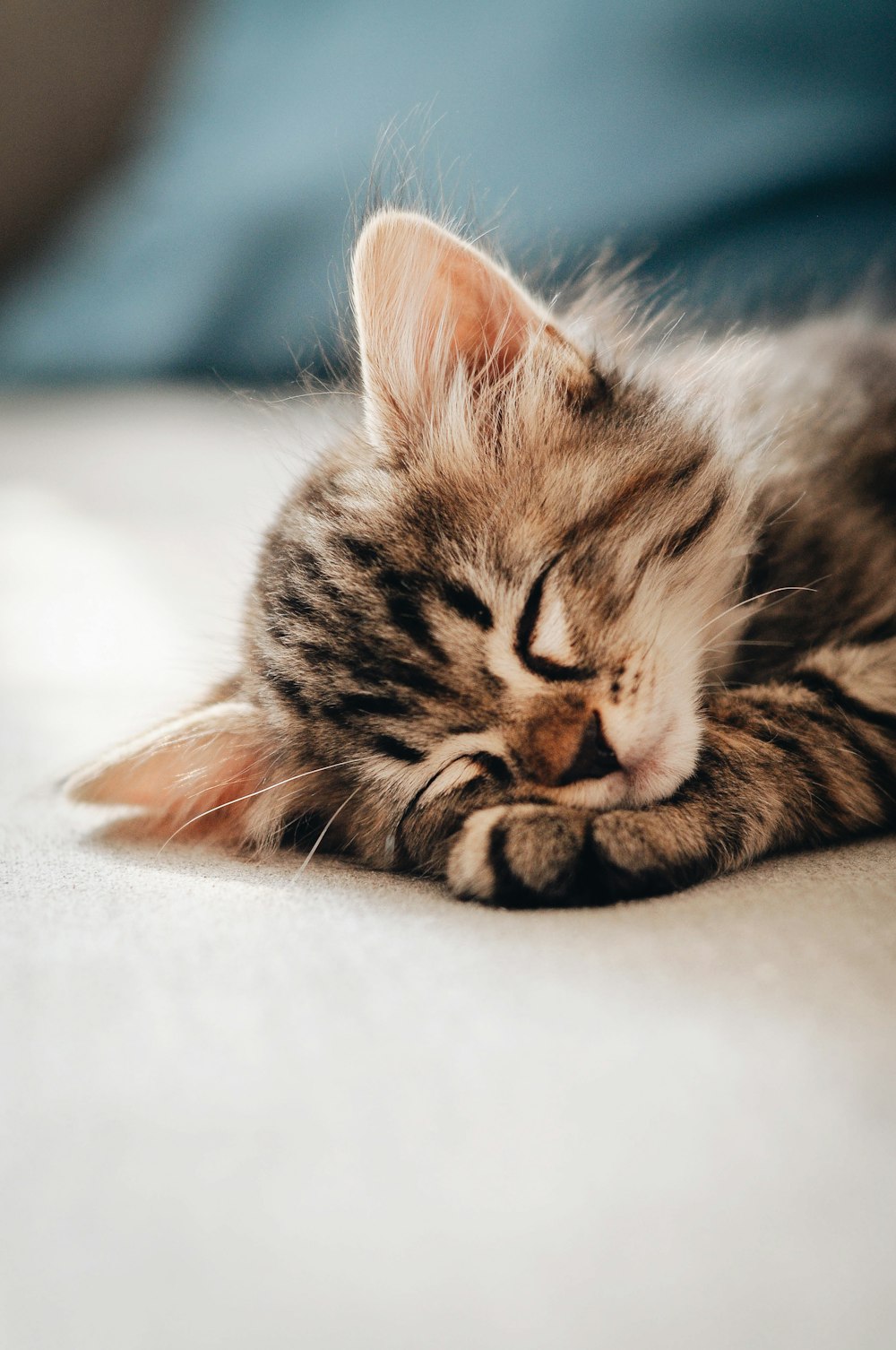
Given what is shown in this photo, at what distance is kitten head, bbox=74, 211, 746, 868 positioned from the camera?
96 cm

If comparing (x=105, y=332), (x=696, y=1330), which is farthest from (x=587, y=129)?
(x=696, y=1330)

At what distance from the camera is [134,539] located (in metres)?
2.00

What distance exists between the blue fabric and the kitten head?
0.21 metres

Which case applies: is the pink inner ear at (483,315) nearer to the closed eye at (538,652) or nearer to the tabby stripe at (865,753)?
the closed eye at (538,652)

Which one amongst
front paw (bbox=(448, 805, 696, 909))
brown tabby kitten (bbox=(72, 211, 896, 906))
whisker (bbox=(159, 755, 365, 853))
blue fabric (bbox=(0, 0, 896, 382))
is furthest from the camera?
blue fabric (bbox=(0, 0, 896, 382))

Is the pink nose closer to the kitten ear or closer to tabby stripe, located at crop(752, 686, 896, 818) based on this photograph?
tabby stripe, located at crop(752, 686, 896, 818)

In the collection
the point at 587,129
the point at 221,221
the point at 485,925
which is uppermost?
the point at 587,129

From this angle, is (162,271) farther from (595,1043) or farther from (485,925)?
(595,1043)

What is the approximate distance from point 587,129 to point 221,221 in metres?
1.13

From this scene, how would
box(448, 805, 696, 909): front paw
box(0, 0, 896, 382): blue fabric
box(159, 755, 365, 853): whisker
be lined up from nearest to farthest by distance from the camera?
box(448, 805, 696, 909): front paw
box(159, 755, 365, 853): whisker
box(0, 0, 896, 382): blue fabric

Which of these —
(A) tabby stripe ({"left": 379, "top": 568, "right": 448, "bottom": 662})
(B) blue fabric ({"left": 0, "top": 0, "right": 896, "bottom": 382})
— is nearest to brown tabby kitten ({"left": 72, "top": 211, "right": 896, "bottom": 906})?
(A) tabby stripe ({"left": 379, "top": 568, "right": 448, "bottom": 662})

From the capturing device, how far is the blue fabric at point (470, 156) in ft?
6.25

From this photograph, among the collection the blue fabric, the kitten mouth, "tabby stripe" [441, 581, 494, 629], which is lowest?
the kitten mouth

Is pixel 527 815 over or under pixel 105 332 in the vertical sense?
under
